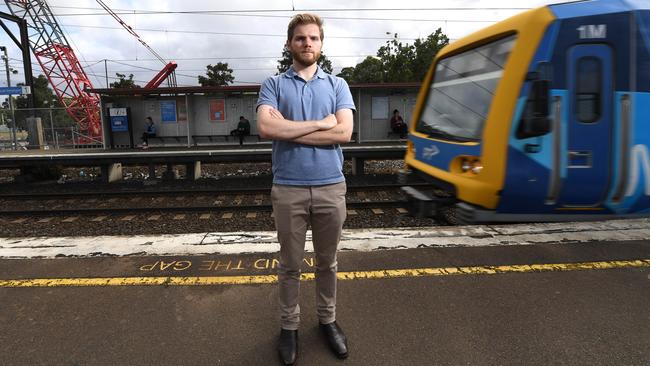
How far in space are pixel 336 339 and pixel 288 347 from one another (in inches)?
12.2

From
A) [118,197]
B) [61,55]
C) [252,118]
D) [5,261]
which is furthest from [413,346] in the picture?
[61,55]

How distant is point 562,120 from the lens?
318cm

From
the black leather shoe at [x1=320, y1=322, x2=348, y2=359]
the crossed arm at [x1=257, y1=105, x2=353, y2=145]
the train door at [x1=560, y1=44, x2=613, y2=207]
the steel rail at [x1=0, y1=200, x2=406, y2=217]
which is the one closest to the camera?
the crossed arm at [x1=257, y1=105, x2=353, y2=145]

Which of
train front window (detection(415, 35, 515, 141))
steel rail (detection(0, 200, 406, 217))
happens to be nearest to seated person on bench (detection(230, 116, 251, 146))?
steel rail (detection(0, 200, 406, 217))

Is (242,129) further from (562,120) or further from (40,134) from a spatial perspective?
(562,120)

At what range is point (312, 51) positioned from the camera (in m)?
2.37

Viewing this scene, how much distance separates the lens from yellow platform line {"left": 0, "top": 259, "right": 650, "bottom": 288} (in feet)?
11.1

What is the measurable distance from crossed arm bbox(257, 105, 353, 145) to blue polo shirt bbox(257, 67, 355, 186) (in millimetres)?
64

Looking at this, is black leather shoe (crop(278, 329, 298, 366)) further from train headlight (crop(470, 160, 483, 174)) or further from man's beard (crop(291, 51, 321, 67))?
train headlight (crop(470, 160, 483, 174))

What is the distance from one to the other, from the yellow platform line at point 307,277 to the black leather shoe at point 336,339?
0.86m

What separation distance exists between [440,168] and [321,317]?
1.96 meters

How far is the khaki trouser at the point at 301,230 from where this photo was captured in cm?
240

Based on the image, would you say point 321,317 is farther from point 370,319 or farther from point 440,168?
point 440,168

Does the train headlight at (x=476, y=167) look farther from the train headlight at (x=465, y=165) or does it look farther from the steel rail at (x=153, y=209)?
the steel rail at (x=153, y=209)
